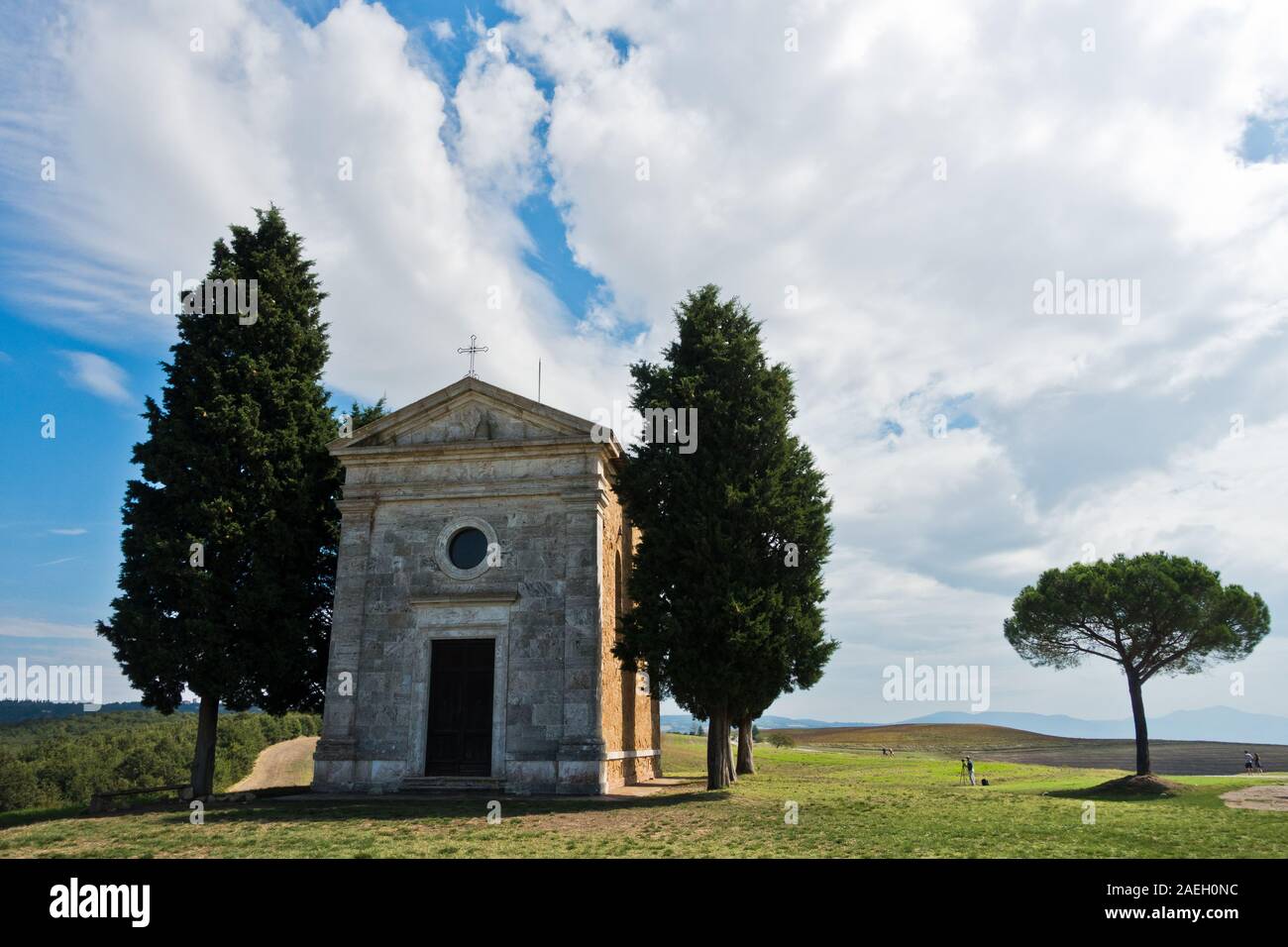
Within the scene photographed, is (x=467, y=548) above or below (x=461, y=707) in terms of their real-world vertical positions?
above

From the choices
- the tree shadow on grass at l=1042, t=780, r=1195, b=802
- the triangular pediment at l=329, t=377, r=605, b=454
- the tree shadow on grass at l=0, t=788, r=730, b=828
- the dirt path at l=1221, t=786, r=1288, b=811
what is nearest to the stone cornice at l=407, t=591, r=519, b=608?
the triangular pediment at l=329, t=377, r=605, b=454

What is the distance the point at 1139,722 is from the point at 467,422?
65.5ft

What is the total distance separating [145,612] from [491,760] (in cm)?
872

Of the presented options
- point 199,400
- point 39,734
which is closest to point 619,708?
point 199,400

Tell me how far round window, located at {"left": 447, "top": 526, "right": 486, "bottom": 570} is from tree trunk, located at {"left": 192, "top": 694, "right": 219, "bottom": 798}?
21.1ft

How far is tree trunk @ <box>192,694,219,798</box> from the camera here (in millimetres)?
19203

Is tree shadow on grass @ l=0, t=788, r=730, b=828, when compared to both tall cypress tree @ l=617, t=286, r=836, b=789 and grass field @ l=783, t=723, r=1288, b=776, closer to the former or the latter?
tall cypress tree @ l=617, t=286, r=836, b=789

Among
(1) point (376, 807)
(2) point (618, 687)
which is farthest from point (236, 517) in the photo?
(2) point (618, 687)

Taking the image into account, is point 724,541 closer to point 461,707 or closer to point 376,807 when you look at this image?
point 461,707

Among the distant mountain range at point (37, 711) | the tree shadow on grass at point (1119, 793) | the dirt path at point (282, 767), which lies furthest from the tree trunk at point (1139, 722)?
the distant mountain range at point (37, 711)

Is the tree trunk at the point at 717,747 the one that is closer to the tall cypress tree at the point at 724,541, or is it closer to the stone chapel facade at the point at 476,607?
the tall cypress tree at the point at 724,541

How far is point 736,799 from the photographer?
55.4 ft

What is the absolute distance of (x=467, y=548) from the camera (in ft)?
65.7
